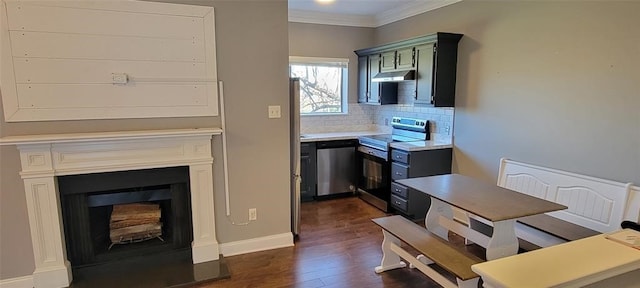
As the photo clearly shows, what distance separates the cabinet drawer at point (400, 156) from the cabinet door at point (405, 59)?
1021mm

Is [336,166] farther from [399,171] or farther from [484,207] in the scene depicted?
[484,207]

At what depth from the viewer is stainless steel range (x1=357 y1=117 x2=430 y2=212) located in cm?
434

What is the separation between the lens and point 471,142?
3.87 m

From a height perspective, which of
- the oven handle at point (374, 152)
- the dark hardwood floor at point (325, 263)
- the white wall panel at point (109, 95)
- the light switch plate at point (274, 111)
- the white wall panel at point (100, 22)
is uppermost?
the white wall panel at point (100, 22)

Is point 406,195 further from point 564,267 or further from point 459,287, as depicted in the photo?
point 564,267

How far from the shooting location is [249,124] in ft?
10.3

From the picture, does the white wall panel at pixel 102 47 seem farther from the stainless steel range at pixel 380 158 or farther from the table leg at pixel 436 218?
the stainless steel range at pixel 380 158

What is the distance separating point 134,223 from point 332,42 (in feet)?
11.5

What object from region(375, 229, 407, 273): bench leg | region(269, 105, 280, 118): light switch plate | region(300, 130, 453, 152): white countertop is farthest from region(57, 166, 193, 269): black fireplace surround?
region(300, 130, 453, 152): white countertop

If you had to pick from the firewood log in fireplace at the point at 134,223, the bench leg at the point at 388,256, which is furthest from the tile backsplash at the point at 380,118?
the firewood log in fireplace at the point at 134,223

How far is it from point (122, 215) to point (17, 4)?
1.68 meters

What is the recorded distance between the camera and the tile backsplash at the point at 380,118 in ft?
14.1

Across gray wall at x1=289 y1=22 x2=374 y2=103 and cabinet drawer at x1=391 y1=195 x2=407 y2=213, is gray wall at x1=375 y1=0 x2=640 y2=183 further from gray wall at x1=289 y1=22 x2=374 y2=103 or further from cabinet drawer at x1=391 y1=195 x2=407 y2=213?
gray wall at x1=289 y1=22 x2=374 y2=103

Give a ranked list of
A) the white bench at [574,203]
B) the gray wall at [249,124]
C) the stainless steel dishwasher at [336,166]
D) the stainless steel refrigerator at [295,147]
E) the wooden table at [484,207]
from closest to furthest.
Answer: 1. the wooden table at [484,207]
2. the white bench at [574,203]
3. the gray wall at [249,124]
4. the stainless steel refrigerator at [295,147]
5. the stainless steel dishwasher at [336,166]
